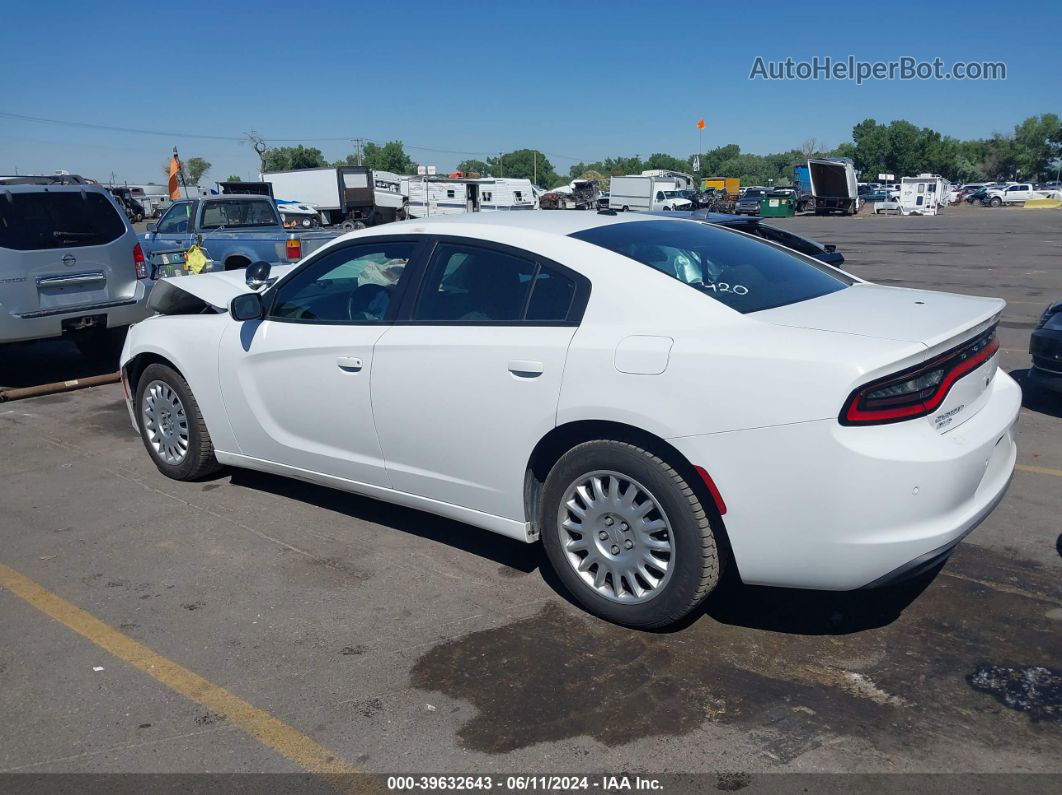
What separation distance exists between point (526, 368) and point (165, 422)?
2978 mm

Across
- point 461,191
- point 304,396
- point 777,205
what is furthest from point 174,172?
point 777,205

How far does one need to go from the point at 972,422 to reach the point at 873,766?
137 centimetres

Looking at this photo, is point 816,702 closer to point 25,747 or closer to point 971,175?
point 25,747

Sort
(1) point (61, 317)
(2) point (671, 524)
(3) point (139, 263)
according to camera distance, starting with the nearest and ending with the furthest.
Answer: (2) point (671, 524) < (1) point (61, 317) < (3) point (139, 263)

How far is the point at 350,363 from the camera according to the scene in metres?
4.34

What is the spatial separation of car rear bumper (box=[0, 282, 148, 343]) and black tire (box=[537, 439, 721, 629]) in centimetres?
540

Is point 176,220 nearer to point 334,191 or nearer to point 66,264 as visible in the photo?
point 66,264

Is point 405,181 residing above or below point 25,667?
above

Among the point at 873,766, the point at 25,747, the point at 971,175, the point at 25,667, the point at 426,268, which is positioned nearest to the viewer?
the point at 873,766

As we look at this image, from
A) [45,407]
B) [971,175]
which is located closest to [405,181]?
[45,407]

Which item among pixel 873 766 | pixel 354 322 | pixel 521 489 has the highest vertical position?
pixel 354 322

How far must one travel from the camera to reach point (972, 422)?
3377 mm

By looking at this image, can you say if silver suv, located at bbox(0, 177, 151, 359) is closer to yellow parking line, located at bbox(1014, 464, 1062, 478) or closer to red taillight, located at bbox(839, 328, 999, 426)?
red taillight, located at bbox(839, 328, 999, 426)

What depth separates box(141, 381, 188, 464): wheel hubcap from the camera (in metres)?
5.46
